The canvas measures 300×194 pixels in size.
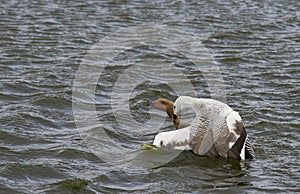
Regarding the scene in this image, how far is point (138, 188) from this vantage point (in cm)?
733

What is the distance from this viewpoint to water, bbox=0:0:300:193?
7.67m

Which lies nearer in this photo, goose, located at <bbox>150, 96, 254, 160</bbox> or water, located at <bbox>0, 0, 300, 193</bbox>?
water, located at <bbox>0, 0, 300, 193</bbox>

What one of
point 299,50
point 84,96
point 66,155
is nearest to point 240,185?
point 66,155

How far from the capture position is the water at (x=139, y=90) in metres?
7.67

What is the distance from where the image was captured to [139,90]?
10.9 m

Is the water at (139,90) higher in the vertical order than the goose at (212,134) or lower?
lower

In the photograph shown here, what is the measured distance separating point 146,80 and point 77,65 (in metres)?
1.38

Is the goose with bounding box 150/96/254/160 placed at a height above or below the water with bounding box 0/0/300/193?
above

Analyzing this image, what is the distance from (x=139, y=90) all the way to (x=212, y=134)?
9.99ft

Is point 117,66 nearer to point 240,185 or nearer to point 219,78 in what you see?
point 219,78

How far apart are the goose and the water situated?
14 centimetres

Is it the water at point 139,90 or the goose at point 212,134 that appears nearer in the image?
the water at point 139,90

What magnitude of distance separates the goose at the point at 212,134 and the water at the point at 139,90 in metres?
0.14

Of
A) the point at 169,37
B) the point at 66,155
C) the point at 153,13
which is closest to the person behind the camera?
the point at 66,155
